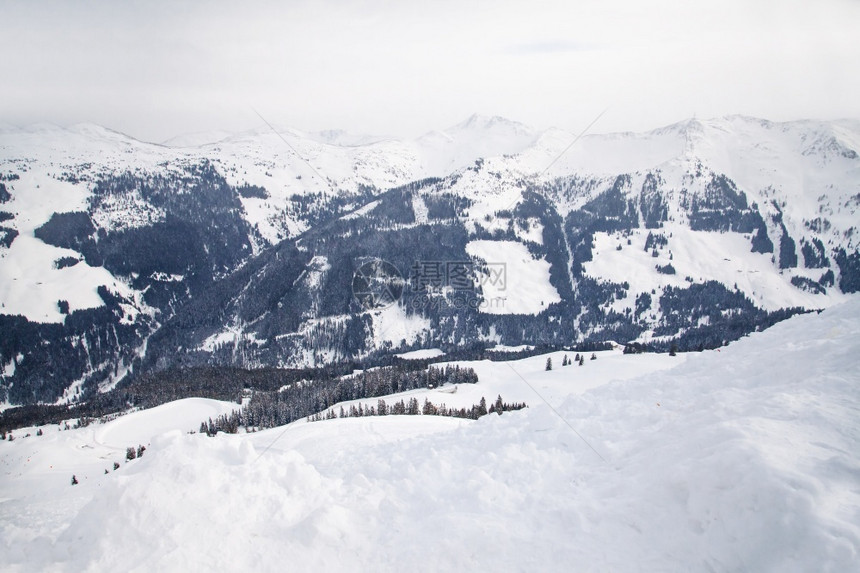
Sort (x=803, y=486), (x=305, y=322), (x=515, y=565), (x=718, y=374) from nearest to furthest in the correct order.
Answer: (x=803, y=486) < (x=515, y=565) < (x=718, y=374) < (x=305, y=322)

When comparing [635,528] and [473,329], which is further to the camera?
[473,329]

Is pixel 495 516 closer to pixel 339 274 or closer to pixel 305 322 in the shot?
pixel 305 322

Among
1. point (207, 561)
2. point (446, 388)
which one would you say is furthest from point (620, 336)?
point (207, 561)

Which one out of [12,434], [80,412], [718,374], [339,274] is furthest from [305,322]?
[718,374]

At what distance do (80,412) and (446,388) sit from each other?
94.2 meters

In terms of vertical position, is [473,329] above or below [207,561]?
below

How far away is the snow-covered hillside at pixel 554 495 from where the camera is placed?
8.47 m

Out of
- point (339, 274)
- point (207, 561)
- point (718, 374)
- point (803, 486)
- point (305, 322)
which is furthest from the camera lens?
point (339, 274)

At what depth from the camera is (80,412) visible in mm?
113125

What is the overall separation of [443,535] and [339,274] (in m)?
193

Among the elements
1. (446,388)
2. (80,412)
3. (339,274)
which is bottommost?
(80,412)

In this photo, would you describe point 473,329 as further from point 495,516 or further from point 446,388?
point 495,516

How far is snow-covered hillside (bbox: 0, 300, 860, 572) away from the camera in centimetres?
847

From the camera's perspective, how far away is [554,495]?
1153cm
